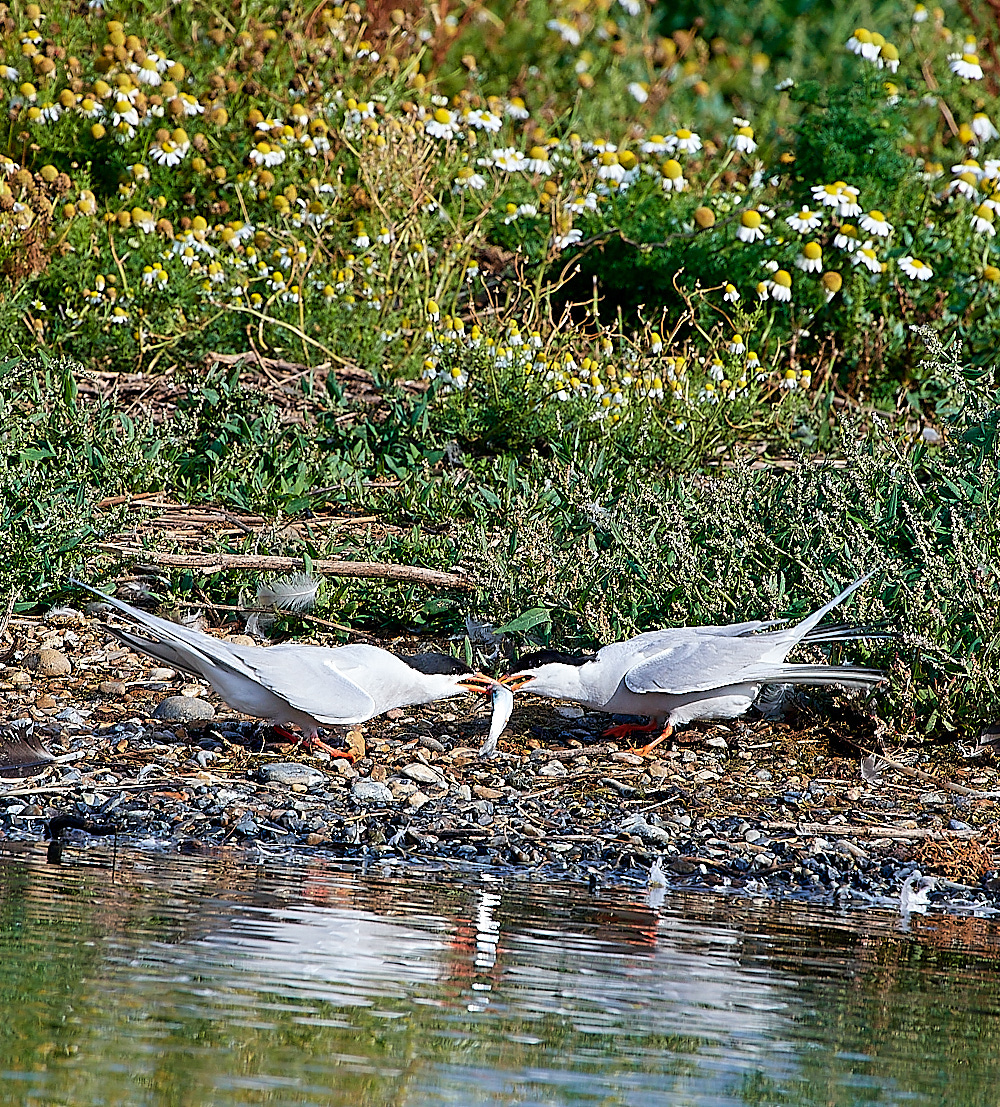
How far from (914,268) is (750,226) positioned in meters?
0.90

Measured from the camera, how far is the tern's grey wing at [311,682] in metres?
4.93

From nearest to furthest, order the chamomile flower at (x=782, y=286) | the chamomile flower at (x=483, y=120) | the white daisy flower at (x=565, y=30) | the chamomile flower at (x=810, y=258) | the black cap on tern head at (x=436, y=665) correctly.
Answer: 1. the black cap on tern head at (x=436, y=665)
2. the chamomile flower at (x=782, y=286)
3. the chamomile flower at (x=810, y=258)
4. the chamomile flower at (x=483, y=120)
5. the white daisy flower at (x=565, y=30)

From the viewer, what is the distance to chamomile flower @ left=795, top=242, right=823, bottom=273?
8422 millimetres

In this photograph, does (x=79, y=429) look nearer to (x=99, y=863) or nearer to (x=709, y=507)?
(x=709, y=507)

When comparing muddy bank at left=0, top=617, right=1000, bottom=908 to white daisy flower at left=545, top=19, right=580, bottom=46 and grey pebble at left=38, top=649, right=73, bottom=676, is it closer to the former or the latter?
grey pebble at left=38, top=649, right=73, bottom=676

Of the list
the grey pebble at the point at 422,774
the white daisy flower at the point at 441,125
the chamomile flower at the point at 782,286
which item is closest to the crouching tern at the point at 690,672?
the grey pebble at the point at 422,774

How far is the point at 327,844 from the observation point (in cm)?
439

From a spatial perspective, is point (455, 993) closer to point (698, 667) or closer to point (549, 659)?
point (698, 667)

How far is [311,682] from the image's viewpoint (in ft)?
16.3

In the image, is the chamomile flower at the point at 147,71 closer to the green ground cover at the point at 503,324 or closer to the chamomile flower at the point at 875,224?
the green ground cover at the point at 503,324

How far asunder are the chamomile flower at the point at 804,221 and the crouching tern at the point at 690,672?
3.44m

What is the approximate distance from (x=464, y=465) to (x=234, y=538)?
1285mm

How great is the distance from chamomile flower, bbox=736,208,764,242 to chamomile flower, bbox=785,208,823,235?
17cm

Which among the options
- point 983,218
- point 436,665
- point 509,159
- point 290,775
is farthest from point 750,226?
point 290,775
